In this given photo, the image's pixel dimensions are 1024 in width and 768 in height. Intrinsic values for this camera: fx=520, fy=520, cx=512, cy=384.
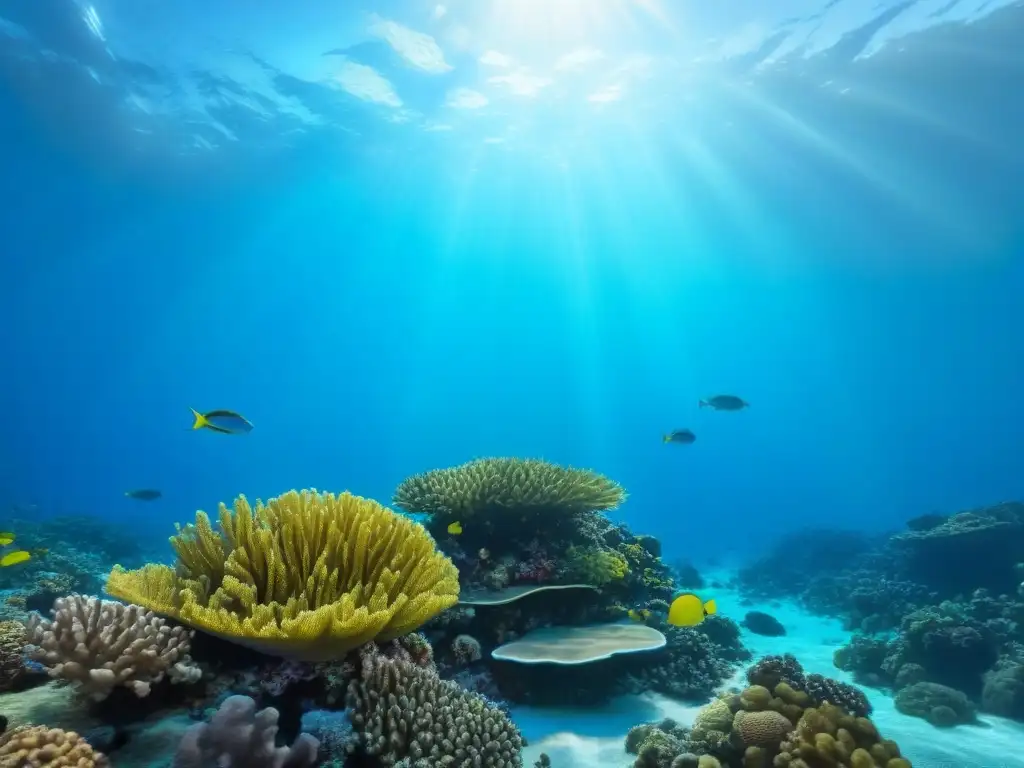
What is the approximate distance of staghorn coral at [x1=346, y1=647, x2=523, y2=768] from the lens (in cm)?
313

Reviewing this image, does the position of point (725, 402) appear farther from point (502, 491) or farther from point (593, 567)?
point (502, 491)

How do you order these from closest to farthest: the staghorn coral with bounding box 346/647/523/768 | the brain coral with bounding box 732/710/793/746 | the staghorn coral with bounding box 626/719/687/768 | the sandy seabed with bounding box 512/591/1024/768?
1. the staghorn coral with bounding box 346/647/523/768
2. the brain coral with bounding box 732/710/793/746
3. the staghorn coral with bounding box 626/719/687/768
4. the sandy seabed with bounding box 512/591/1024/768

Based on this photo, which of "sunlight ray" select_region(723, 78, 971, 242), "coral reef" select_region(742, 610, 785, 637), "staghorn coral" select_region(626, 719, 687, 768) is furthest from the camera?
"sunlight ray" select_region(723, 78, 971, 242)

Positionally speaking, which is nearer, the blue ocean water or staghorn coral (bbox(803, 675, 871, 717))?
staghorn coral (bbox(803, 675, 871, 717))

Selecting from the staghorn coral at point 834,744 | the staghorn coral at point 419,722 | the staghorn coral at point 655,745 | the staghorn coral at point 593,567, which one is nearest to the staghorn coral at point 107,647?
the staghorn coral at point 419,722

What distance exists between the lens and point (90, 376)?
93125mm

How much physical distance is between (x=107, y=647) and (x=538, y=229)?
2196 inches

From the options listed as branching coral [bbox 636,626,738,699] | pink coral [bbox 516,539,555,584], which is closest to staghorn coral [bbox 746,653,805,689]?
branching coral [bbox 636,626,738,699]

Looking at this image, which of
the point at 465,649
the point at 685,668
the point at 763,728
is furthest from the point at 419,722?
the point at 685,668

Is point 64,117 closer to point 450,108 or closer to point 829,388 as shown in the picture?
point 450,108

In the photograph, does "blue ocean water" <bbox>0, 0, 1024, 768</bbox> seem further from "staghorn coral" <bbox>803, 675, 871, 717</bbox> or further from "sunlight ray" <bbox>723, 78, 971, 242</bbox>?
"staghorn coral" <bbox>803, 675, 871, 717</bbox>

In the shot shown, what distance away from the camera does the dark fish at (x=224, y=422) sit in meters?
6.78

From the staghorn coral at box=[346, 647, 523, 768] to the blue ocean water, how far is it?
479cm

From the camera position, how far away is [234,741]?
2529 millimetres
